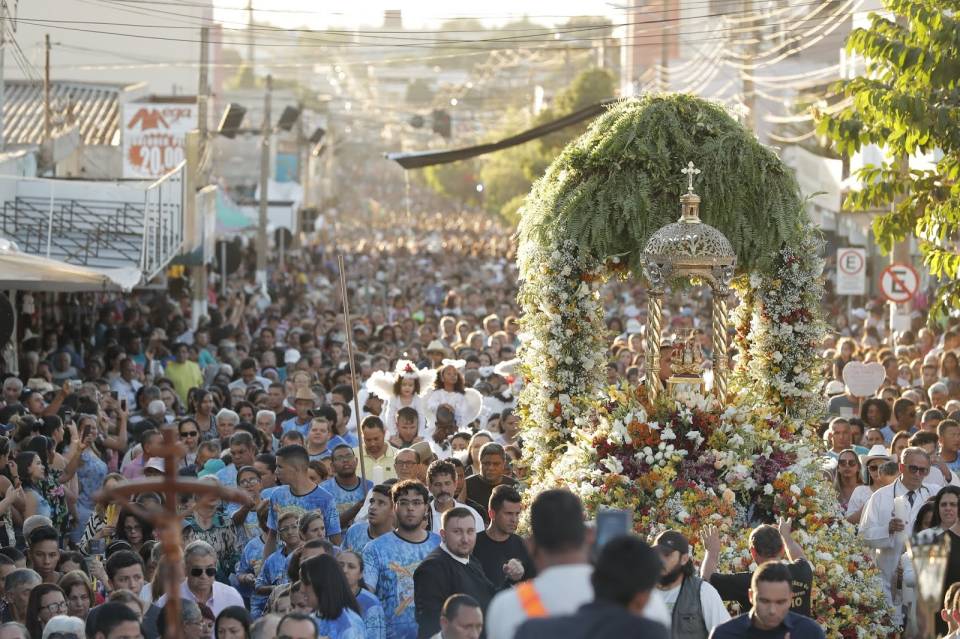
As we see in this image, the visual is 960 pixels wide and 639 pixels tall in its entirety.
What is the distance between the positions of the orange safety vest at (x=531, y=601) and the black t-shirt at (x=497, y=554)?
4367 mm

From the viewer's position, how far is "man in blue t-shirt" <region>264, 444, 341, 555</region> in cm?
1127

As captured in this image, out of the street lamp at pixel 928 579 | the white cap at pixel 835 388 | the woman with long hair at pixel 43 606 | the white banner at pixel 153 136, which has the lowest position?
the white cap at pixel 835 388

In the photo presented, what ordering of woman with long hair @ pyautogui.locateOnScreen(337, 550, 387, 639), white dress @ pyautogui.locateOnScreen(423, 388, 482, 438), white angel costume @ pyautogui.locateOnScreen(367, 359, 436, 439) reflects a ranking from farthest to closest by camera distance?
white dress @ pyautogui.locateOnScreen(423, 388, 482, 438) < white angel costume @ pyautogui.locateOnScreen(367, 359, 436, 439) < woman with long hair @ pyautogui.locateOnScreen(337, 550, 387, 639)

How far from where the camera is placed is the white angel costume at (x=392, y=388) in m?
16.5

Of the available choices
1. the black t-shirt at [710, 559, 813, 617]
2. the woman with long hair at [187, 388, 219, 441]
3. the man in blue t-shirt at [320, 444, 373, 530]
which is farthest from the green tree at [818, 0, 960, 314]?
the woman with long hair at [187, 388, 219, 441]

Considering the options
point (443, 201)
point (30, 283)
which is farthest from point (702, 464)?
point (443, 201)

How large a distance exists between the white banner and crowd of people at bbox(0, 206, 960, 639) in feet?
52.2

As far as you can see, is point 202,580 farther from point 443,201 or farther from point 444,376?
point 443,201

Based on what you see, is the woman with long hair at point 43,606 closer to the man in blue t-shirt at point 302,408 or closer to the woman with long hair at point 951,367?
the man in blue t-shirt at point 302,408

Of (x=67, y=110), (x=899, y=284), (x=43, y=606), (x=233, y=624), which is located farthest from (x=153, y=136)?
(x=233, y=624)

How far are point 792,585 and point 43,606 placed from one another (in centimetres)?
402

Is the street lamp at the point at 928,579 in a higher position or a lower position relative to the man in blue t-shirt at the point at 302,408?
higher

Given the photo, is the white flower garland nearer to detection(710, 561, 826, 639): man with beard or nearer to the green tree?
the green tree

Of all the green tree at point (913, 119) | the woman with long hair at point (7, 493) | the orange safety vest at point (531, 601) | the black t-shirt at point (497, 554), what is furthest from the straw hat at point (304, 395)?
the orange safety vest at point (531, 601)
